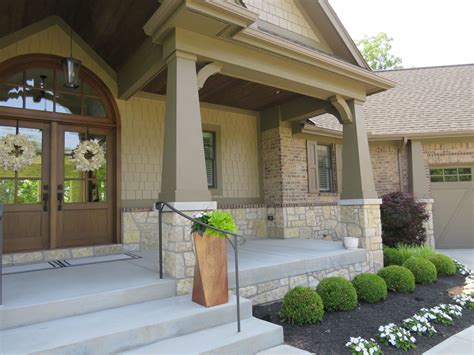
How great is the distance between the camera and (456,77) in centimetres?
1214

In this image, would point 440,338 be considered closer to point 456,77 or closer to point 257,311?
point 257,311

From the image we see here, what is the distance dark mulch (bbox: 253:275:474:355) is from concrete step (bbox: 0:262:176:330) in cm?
140

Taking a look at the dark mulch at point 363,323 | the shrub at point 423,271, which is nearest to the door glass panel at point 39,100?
the dark mulch at point 363,323

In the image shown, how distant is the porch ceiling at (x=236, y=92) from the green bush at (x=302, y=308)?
3.92m

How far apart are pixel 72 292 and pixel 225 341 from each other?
63.2 inches

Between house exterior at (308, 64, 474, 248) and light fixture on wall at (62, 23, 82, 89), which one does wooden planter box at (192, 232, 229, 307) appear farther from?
house exterior at (308, 64, 474, 248)

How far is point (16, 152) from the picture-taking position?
16.6 ft

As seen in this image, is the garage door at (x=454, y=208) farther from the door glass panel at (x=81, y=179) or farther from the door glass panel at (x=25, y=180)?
the door glass panel at (x=25, y=180)

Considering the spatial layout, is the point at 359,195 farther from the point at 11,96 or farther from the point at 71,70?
the point at 11,96

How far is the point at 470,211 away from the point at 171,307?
30.8 ft

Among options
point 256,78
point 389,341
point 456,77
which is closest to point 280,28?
point 256,78

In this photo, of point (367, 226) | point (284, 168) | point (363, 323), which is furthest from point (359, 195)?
point (363, 323)

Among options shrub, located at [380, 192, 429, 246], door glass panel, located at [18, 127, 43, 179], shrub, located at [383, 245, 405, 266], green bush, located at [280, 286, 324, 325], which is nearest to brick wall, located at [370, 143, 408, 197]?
shrub, located at [380, 192, 429, 246]

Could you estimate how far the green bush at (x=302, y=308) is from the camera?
3850mm
